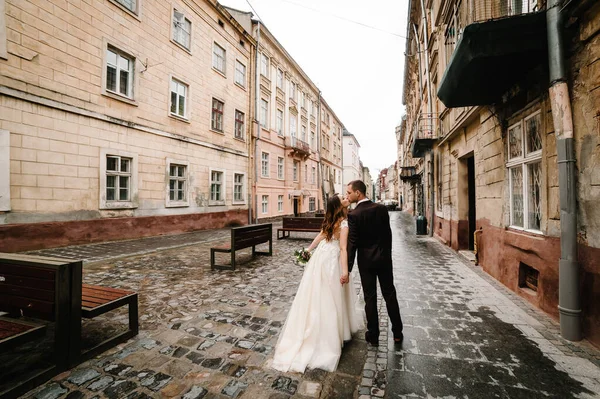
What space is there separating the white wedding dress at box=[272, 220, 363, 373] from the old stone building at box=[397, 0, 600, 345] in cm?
273

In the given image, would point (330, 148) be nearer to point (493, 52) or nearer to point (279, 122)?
point (279, 122)

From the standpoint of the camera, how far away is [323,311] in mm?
2885

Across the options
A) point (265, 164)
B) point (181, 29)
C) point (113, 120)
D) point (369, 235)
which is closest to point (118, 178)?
point (113, 120)

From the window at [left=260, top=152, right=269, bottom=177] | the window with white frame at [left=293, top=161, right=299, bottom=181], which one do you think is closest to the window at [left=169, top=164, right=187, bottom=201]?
the window at [left=260, top=152, right=269, bottom=177]

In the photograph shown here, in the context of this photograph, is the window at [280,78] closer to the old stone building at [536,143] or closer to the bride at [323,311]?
the old stone building at [536,143]

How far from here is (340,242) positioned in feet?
10.3

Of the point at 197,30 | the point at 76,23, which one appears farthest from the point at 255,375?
the point at 197,30

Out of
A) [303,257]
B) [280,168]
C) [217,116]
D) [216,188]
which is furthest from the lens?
[280,168]

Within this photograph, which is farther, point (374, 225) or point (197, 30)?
point (197, 30)

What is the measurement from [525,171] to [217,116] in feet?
48.6

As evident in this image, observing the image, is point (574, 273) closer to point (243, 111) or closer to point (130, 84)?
point (130, 84)

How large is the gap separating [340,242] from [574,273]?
275cm

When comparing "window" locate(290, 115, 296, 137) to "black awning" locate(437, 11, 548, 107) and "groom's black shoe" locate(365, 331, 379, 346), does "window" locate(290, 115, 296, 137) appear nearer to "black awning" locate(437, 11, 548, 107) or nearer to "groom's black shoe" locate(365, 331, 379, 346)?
"black awning" locate(437, 11, 548, 107)

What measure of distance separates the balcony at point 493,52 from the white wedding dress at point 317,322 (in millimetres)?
3000
